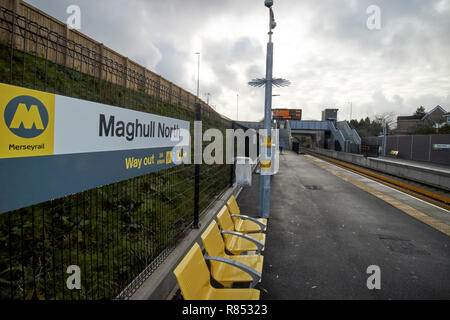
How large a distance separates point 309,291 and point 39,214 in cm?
375

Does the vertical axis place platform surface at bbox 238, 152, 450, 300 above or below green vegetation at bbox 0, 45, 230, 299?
below

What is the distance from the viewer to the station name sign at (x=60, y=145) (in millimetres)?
1652

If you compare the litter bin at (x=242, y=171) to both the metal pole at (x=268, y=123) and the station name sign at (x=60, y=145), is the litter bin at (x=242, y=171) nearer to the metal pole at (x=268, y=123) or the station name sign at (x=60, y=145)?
the metal pole at (x=268, y=123)

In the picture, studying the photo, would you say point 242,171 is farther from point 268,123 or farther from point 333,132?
point 333,132

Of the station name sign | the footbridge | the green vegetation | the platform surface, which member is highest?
the footbridge

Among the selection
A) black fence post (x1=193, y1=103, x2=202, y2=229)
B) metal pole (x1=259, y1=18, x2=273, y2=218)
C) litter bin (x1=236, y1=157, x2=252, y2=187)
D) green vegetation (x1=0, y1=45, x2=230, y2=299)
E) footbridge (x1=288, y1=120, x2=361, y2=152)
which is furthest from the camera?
footbridge (x1=288, y1=120, x2=361, y2=152)

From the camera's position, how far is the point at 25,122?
5.65 ft

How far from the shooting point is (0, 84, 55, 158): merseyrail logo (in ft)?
5.26

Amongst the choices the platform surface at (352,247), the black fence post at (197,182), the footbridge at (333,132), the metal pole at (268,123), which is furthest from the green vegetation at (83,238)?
the footbridge at (333,132)

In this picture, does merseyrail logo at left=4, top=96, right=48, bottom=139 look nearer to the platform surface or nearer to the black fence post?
the black fence post

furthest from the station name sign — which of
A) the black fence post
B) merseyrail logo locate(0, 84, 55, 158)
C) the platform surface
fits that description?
the platform surface

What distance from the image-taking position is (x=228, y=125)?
9.13 meters

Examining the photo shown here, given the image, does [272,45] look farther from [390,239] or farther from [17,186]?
[17,186]
